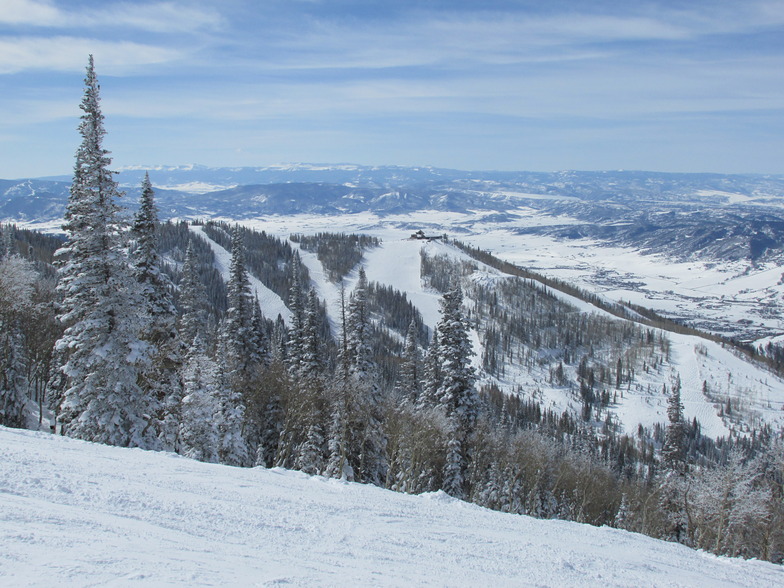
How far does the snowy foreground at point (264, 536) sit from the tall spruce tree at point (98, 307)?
520cm

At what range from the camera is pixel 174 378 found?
24.5 metres

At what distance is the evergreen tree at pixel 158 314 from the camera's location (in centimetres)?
2350

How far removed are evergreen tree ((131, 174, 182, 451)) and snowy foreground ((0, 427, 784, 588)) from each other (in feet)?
31.3

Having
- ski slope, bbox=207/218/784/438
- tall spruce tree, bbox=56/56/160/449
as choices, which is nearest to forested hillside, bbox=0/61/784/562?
tall spruce tree, bbox=56/56/160/449

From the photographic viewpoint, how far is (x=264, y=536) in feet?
29.4

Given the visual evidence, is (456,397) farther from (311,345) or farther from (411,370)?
(411,370)

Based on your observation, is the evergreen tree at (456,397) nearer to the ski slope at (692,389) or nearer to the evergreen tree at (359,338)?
the evergreen tree at (359,338)

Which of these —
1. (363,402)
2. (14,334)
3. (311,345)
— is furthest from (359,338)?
(14,334)

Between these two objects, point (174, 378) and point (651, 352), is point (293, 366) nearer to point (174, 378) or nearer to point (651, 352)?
point (174, 378)

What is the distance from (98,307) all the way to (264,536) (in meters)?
14.3

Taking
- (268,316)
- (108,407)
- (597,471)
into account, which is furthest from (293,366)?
(268,316)

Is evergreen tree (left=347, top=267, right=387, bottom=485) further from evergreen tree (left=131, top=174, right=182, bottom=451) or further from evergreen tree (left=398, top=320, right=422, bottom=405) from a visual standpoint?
evergreen tree (left=131, top=174, right=182, bottom=451)

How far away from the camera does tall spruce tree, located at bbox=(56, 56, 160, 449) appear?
62.4 feet

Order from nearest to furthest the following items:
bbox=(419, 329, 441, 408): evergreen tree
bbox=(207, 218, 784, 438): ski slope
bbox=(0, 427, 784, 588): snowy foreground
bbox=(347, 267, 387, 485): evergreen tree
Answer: bbox=(0, 427, 784, 588): snowy foreground → bbox=(347, 267, 387, 485): evergreen tree → bbox=(419, 329, 441, 408): evergreen tree → bbox=(207, 218, 784, 438): ski slope
